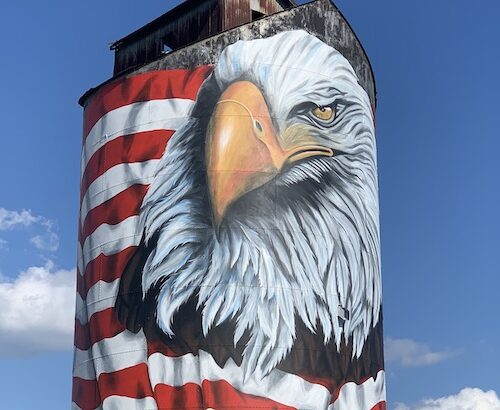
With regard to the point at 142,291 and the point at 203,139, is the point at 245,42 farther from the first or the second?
the point at 142,291

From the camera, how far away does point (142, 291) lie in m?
33.6

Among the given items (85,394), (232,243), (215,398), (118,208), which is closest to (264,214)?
(232,243)

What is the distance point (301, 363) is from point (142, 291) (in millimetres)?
5716

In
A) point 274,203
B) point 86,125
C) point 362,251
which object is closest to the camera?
point 274,203

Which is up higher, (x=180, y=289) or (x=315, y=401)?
(x=180, y=289)

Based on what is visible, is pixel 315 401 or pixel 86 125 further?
pixel 86 125

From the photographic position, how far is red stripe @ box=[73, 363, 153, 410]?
3275cm

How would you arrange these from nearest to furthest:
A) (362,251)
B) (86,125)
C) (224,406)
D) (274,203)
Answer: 1. (224,406)
2. (274,203)
3. (362,251)
4. (86,125)

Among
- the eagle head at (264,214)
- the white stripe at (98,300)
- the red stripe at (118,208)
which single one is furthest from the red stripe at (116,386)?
the red stripe at (118,208)

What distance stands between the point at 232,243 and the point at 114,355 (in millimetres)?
5448

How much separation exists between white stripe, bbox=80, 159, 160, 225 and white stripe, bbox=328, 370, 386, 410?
31.8 feet

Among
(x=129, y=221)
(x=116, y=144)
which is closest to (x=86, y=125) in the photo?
(x=116, y=144)

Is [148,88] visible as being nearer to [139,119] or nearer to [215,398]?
[139,119]

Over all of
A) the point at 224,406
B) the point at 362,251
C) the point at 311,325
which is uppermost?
the point at 362,251
